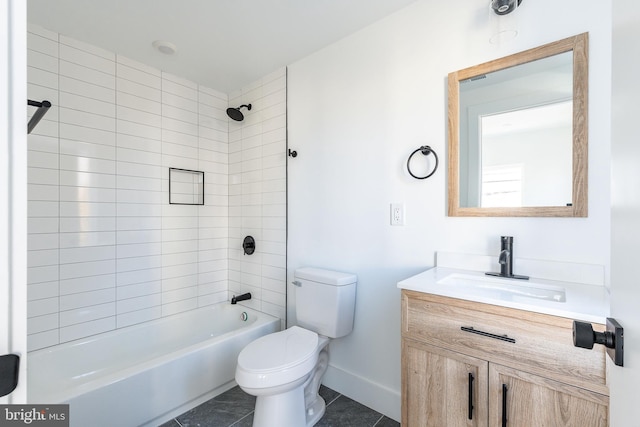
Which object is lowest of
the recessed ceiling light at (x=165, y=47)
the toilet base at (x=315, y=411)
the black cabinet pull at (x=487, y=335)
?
the toilet base at (x=315, y=411)

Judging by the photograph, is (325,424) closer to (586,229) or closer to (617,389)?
(617,389)

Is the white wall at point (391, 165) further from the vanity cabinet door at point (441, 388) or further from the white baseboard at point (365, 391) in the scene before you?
the vanity cabinet door at point (441, 388)

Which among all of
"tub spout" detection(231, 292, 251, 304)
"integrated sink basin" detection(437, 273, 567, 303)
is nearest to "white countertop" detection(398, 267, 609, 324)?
"integrated sink basin" detection(437, 273, 567, 303)

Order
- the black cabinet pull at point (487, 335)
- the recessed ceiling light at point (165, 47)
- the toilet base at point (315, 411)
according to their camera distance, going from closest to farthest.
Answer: the black cabinet pull at point (487, 335), the toilet base at point (315, 411), the recessed ceiling light at point (165, 47)

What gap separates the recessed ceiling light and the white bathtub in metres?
2.05

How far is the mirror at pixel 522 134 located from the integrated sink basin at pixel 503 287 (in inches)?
12.4

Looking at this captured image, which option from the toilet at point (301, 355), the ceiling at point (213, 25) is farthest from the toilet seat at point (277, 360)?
the ceiling at point (213, 25)

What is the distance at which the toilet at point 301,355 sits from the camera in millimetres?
1395

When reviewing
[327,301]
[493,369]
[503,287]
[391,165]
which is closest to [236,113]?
[391,165]

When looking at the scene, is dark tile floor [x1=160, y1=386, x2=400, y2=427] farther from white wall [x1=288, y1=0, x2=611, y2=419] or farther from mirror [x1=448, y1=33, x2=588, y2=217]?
mirror [x1=448, y1=33, x2=588, y2=217]

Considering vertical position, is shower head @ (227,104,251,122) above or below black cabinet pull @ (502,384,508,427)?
above

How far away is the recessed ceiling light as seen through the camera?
6.53ft

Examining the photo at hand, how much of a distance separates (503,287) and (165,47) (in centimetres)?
255

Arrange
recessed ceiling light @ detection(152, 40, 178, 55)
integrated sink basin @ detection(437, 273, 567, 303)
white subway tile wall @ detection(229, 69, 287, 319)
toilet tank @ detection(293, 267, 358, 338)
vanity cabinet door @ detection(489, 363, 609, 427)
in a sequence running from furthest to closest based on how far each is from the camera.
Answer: white subway tile wall @ detection(229, 69, 287, 319)
recessed ceiling light @ detection(152, 40, 178, 55)
toilet tank @ detection(293, 267, 358, 338)
integrated sink basin @ detection(437, 273, 567, 303)
vanity cabinet door @ detection(489, 363, 609, 427)
